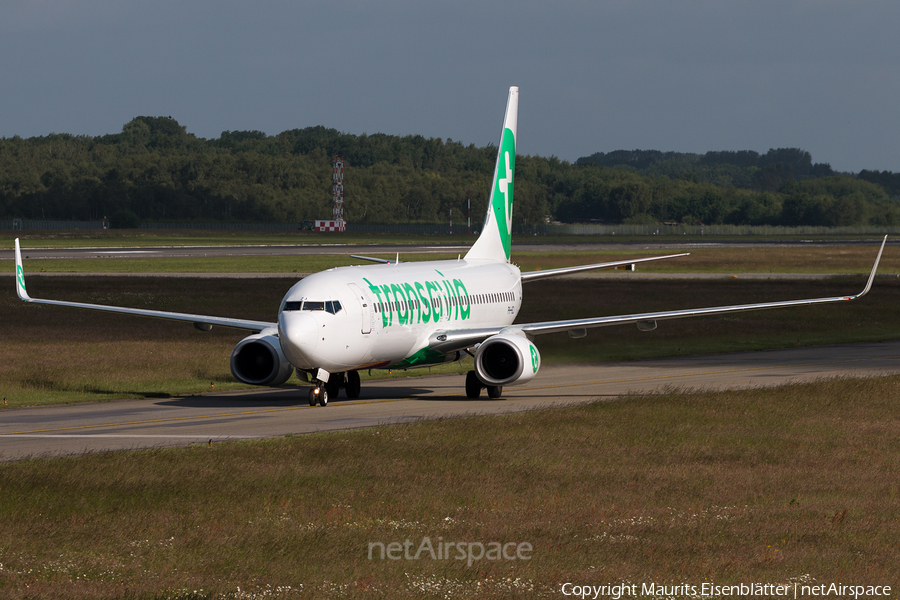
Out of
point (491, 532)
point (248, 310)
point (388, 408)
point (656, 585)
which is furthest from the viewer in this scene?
point (248, 310)

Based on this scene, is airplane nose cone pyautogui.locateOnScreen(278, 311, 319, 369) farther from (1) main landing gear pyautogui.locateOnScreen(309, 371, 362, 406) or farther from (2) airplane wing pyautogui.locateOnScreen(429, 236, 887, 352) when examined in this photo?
(2) airplane wing pyautogui.locateOnScreen(429, 236, 887, 352)

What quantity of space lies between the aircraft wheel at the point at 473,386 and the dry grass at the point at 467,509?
6.64 m

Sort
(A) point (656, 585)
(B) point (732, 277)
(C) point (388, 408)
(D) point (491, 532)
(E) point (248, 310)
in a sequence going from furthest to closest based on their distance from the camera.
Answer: (B) point (732, 277) → (E) point (248, 310) → (C) point (388, 408) → (D) point (491, 532) → (A) point (656, 585)

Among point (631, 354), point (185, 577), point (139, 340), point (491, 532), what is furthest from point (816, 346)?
point (185, 577)

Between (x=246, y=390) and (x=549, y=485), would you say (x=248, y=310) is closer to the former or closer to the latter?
(x=246, y=390)

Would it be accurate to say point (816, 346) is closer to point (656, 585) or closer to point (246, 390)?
point (246, 390)

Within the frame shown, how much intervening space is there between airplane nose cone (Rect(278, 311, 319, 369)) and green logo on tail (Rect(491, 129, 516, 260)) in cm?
1499

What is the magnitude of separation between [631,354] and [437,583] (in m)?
36.0

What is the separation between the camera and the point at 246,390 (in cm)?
3725

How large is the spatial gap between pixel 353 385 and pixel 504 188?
41.2 ft

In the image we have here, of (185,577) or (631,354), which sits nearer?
(185,577)

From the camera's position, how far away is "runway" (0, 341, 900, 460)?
87.3 feet

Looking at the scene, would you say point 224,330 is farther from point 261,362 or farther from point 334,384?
point 261,362

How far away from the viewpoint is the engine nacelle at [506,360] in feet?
106
